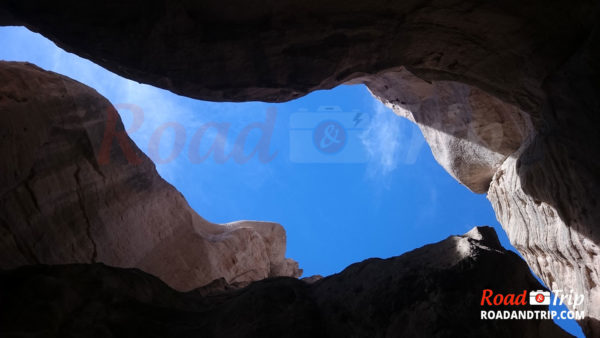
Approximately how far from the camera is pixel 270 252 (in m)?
15.5

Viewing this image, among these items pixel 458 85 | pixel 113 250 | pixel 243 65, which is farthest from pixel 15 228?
pixel 458 85

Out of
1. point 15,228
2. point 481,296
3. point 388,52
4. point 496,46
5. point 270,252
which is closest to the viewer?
point 481,296

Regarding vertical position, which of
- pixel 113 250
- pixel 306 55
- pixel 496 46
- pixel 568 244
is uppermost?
pixel 496 46

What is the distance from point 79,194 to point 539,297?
8.36 metres

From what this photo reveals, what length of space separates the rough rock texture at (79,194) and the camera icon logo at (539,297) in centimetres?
772

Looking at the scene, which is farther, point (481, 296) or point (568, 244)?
point (568, 244)

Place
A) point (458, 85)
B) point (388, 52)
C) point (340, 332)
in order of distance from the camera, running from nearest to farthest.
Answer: point (340, 332) → point (388, 52) → point (458, 85)

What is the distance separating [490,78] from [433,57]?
1.19 m

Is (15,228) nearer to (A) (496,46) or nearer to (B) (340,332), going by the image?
(B) (340,332)

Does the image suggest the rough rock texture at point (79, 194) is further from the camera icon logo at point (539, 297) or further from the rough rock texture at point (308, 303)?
the camera icon logo at point (539, 297)

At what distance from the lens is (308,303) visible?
4996 mm

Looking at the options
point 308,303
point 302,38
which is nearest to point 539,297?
point 308,303

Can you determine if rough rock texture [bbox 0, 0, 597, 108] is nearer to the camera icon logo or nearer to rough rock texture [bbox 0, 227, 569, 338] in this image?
rough rock texture [bbox 0, 227, 569, 338]

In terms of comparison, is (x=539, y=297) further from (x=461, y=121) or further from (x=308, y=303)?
(x=461, y=121)
